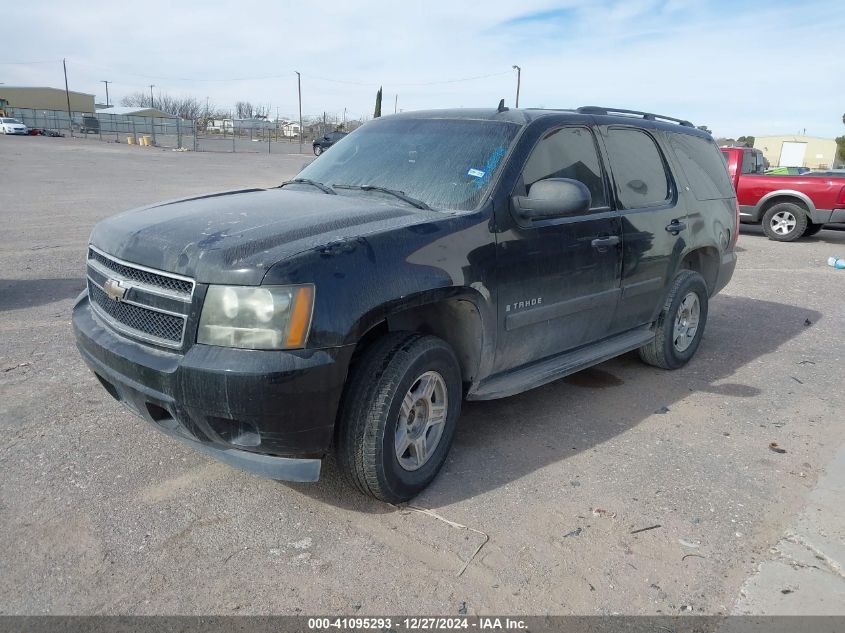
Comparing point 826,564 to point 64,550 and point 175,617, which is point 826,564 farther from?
point 64,550

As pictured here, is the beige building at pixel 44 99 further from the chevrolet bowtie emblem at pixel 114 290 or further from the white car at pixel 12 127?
the chevrolet bowtie emblem at pixel 114 290

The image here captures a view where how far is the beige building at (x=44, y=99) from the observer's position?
326 ft

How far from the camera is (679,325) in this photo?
17.8ft

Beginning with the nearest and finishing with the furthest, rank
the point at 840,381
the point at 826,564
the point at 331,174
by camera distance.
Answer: the point at 826,564, the point at 331,174, the point at 840,381

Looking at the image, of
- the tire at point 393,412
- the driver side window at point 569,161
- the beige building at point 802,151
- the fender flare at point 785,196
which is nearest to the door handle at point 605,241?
the driver side window at point 569,161

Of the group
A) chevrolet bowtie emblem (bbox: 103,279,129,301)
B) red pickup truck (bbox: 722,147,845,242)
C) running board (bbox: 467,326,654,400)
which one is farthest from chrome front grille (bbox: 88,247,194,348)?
red pickup truck (bbox: 722,147,845,242)

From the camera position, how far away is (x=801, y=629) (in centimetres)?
253

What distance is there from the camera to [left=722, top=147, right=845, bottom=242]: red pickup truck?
42.6 ft

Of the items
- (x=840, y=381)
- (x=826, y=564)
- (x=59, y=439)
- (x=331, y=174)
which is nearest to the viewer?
(x=826, y=564)

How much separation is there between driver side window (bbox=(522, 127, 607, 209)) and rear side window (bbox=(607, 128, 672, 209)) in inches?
8.3

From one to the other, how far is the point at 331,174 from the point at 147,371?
191 centimetres

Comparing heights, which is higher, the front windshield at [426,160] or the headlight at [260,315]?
the front windshield at [426,160]

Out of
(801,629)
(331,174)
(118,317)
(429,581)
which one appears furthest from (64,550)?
(801,629)

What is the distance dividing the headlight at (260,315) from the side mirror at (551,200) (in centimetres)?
141
